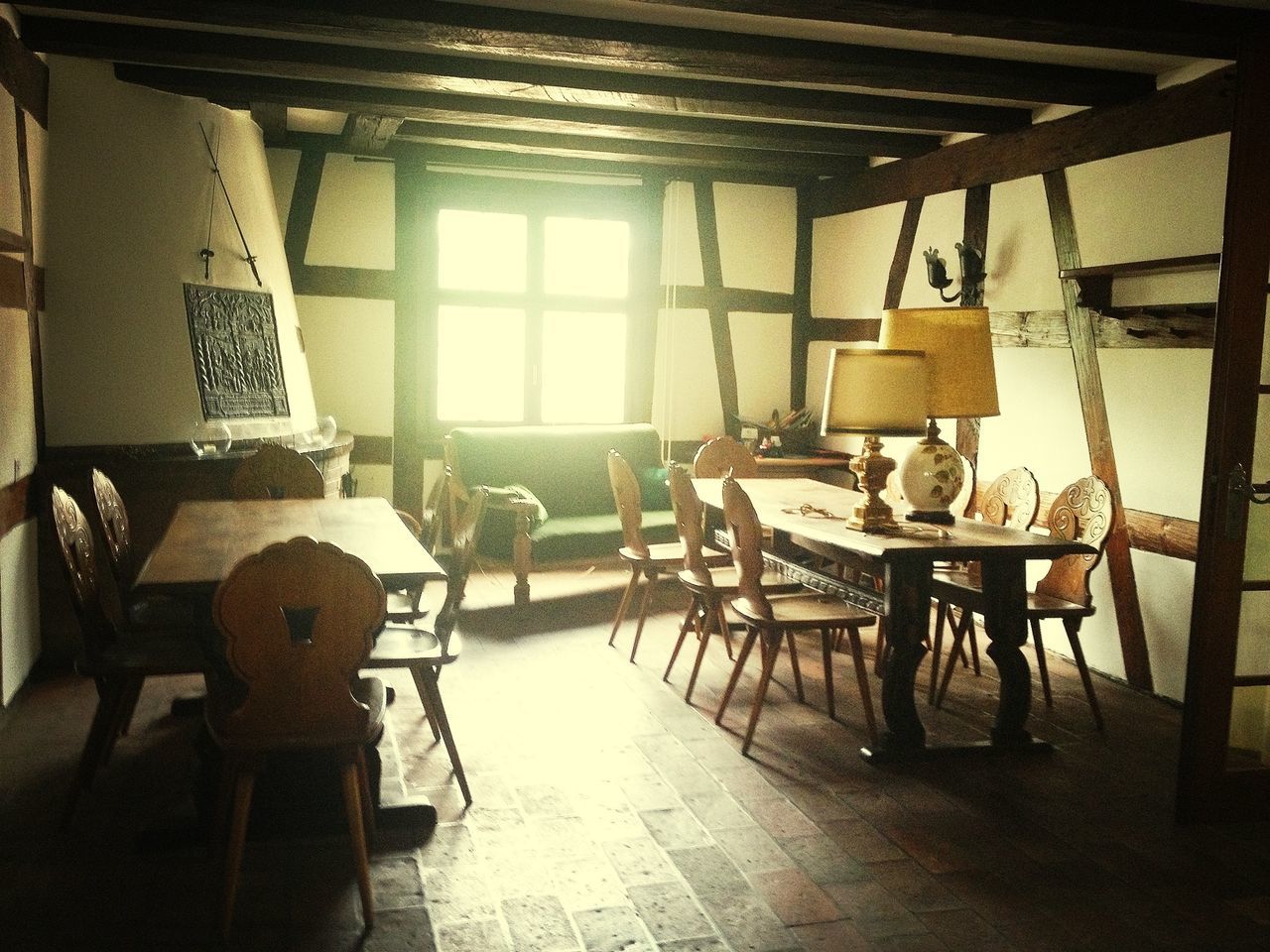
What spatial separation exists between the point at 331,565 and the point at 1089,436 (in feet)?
13.2

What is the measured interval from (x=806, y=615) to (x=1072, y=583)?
1196 millimetres

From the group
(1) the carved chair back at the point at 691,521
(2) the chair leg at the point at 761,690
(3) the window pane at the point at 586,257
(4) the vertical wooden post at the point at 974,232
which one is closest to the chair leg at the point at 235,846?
Result: (2) the chair leg at the point at 761,690

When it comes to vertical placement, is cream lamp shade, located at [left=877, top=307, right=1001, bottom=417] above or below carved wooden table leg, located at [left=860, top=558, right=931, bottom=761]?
above

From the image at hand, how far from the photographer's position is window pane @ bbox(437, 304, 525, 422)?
7.86m

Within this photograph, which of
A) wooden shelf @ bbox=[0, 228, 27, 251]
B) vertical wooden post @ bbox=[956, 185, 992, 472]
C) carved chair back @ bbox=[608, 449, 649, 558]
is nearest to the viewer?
wooden shelf @ bbox=[0, 228, 27, 251]

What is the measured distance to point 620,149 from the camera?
23.4 ft

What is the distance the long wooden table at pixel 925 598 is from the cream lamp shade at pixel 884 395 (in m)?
0.41

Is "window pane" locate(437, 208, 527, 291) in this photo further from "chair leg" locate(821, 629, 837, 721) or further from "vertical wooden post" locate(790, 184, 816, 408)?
"chair leg" locate(821, 629, 837, 721)

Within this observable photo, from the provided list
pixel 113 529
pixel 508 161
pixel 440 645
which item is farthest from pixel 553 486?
pixel 440 645

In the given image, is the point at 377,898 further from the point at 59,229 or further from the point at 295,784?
the point at 59,229

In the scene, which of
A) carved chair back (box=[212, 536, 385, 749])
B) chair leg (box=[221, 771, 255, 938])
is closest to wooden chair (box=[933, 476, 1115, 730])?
carved chair back (box=[212, 536, 385, 749])

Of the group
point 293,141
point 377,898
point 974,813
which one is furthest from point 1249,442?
point 293,141

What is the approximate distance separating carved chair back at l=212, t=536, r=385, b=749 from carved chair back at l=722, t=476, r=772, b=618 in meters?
1.71

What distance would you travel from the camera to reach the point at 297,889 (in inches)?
117
